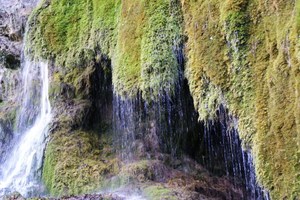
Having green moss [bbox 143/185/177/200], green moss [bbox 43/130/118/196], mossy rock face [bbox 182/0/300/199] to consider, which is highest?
mossy rock face [bbox 182/0/300/199]

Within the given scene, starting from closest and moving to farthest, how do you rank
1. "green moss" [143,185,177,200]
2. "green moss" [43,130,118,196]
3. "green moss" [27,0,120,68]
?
"green moss" [143,185,177,200]
"green moss" [43,130,118,196]
"green moss" [27,0,120,68]

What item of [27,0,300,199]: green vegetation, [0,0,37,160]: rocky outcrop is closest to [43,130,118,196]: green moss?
[27,0,300,199]: green vegetation

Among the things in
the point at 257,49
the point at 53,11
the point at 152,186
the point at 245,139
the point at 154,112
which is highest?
the point at 53,11

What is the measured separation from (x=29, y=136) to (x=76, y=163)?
5.79 ft

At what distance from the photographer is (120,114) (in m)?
8.74

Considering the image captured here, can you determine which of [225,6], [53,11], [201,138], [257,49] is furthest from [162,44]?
[53,11]

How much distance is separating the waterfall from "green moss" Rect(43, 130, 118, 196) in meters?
0.31

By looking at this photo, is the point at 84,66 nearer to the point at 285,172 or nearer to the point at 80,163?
the point at 80,163

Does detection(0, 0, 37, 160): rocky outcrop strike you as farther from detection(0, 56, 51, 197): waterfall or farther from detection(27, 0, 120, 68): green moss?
detection(27, 0, 120, 68): green moss

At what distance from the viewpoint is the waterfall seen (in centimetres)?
888

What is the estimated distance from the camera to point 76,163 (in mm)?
8586

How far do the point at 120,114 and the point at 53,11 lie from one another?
3.10 m

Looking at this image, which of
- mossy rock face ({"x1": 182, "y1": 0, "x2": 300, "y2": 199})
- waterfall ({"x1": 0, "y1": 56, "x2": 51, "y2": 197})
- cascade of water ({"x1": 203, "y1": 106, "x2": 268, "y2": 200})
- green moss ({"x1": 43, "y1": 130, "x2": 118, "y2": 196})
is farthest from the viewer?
waterfall ({"x1": 0, "y1": 56, "x2": 51, "y2": 197})

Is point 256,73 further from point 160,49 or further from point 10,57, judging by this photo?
point 10,57
